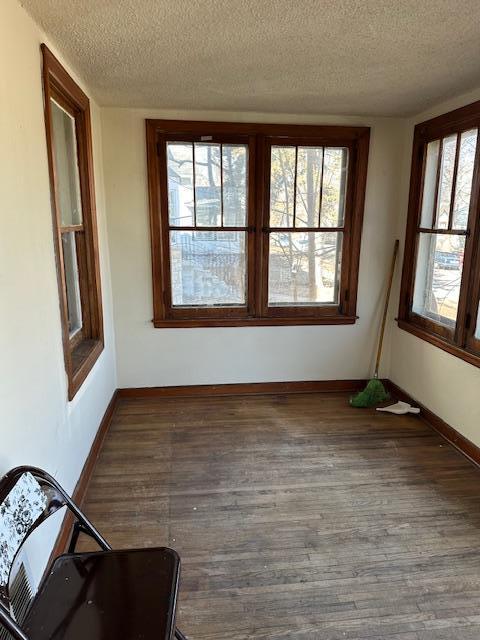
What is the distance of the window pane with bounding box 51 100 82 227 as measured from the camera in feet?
7.91

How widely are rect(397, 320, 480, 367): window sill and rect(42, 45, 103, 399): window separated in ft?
7.83

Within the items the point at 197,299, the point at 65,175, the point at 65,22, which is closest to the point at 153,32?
the point at 65,22

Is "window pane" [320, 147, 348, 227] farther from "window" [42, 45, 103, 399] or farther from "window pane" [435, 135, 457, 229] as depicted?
"window" [42, 45, 103, 399]

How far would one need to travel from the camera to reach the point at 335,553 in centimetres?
203

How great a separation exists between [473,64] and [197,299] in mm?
2388

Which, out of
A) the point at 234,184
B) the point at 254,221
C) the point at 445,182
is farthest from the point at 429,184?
the point at 234,184

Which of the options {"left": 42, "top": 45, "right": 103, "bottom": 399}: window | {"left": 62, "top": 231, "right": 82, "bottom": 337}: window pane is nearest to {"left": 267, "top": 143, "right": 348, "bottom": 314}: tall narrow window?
{"left": 42, "top": 45, "right": 103, "bottom": 399}: window

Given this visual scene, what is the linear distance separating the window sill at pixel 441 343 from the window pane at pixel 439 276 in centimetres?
12

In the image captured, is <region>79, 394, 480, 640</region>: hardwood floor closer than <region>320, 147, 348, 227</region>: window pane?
Yes

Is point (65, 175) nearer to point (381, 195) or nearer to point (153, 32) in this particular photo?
point (153, 32)

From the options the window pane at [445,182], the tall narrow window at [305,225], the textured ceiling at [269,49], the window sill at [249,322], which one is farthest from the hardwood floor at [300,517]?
the textured ceiling at [269,49]

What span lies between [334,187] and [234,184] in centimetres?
82

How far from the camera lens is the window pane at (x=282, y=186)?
136 inches

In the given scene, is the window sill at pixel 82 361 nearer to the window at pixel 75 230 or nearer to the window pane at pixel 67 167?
the window at pixel 75 230
